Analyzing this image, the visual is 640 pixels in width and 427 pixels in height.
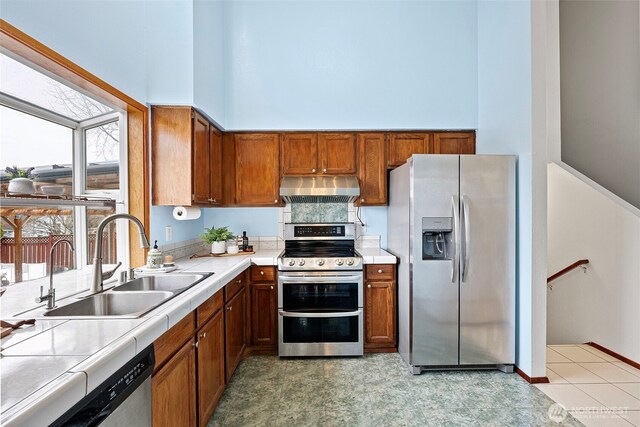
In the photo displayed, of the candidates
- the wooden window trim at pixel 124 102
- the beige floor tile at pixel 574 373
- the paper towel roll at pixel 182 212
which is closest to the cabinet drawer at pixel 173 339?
the wooden window trim at pixel 124 102

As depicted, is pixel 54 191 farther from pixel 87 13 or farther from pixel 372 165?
pixel 372 165

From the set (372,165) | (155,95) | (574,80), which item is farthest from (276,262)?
(574,80)

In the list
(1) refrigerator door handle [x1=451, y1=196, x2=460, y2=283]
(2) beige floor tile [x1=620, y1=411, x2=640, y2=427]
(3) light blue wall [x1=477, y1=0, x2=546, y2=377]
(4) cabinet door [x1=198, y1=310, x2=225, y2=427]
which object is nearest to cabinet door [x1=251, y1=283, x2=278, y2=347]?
(4) cabinet door [x1=198, y1=310, x2=225, y2=427]

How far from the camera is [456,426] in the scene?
205 centimetres

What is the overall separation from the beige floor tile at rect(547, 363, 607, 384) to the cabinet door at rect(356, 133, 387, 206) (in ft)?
6.85

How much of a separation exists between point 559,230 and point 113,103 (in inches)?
167

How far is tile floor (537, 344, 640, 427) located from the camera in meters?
2.14

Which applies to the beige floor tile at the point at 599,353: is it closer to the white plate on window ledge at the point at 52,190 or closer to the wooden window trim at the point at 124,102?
the wooden window trim at the point at 124,102

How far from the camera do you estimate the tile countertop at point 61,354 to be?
793mm

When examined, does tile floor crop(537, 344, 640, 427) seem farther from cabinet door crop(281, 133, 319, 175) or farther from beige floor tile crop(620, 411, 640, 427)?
cabinet door crop(281, 133, 319, 175)

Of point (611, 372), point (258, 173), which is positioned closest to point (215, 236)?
point (258, 173)

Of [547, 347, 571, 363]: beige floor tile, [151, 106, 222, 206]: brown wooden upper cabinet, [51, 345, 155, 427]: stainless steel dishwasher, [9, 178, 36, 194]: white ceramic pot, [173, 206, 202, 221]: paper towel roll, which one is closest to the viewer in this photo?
[51, 345, 155, 427]: stainless steel dishwasher

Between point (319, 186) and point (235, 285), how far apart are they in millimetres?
1258
